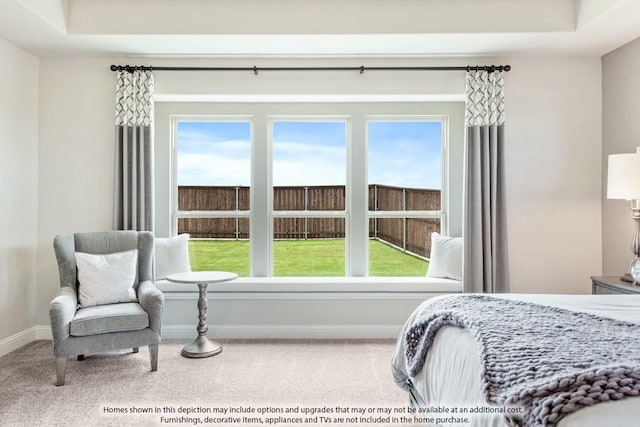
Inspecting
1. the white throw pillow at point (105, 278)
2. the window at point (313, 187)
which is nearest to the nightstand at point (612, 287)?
the window at point (313, 187)

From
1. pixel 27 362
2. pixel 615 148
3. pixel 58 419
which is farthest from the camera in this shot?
pixel 615 148

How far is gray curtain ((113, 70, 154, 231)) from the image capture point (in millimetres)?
3859

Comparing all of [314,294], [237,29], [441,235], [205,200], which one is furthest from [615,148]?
[205,200]

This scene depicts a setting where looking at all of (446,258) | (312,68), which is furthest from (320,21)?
(446,258)

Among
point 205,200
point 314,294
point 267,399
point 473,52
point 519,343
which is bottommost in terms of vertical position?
point 267,399

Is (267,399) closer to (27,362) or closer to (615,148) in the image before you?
(27,362)

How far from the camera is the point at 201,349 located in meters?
3.53

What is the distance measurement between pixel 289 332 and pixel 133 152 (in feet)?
7.24

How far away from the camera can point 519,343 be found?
58.6 inches

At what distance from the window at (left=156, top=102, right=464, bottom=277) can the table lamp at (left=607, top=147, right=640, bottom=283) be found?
4.73ft

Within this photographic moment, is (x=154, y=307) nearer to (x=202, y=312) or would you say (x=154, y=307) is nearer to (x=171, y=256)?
(x=202, y=312)

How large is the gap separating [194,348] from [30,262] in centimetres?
179

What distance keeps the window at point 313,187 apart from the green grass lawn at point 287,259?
0.4 inches

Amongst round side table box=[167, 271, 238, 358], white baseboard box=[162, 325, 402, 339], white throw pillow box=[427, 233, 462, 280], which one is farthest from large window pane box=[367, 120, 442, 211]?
round side table box=[167, 271, 238, 358]
